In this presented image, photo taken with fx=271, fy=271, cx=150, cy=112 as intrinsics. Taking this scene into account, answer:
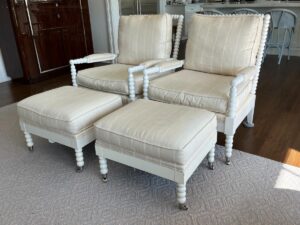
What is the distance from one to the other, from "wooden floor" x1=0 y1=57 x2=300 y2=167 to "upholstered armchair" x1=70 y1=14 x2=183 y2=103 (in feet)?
2.89

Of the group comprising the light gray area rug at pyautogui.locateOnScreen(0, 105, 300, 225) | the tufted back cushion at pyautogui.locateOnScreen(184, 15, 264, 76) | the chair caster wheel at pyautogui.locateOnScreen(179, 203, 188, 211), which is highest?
the tufted back cushion at pyautogui.locateOnScreen(184, 15, 264, 76)

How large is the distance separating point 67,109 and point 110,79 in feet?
2.05

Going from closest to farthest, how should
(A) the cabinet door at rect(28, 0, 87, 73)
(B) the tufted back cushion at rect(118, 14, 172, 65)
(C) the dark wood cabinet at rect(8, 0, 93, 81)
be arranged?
(B) the tufted back cushion at rect(118, 14, 172, 65), (C) the dark wood cabinet at rect(8, 0, 93, 81), (A) the cabinet door at rect(28, 0, 87, 73)

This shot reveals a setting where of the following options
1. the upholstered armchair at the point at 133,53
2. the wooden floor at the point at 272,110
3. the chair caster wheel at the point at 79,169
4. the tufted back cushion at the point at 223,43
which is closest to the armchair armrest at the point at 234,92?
the tufted back cushion at the point at 223,43

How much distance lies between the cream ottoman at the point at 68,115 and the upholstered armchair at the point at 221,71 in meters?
0.43

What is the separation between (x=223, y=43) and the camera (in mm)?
2045

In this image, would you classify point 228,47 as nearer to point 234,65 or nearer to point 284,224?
point 234,65

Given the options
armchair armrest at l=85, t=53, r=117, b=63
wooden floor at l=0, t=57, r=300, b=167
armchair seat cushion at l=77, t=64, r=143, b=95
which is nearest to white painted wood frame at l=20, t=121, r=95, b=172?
armchair seat cushion at l=77, t=64, r=143, b=95

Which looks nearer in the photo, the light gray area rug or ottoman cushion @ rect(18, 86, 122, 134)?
the light gray area rug

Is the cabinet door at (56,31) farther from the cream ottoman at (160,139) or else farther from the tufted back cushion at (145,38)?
the cream ottoman at (160,139)

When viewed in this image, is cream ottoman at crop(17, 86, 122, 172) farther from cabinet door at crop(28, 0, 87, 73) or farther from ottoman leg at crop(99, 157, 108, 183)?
cabinet door at crop(28, 0, 87, 73)

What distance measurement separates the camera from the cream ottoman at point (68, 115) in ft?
5.42

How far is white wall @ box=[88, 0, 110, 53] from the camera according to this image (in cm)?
464

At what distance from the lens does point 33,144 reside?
213 centimetres
